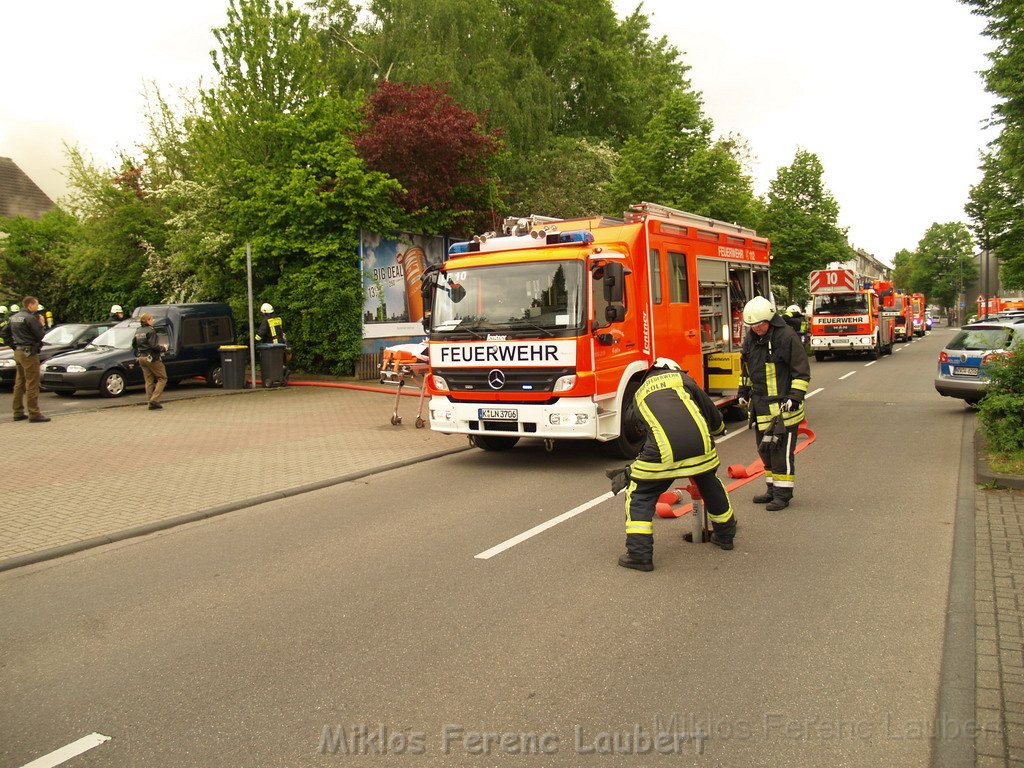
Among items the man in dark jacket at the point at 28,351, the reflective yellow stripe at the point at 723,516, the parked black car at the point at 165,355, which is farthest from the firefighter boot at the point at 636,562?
the parked black car at the point at 165,355

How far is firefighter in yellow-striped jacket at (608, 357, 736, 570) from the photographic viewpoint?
5828mm

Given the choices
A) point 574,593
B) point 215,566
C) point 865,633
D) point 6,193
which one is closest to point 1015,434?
point 865,633

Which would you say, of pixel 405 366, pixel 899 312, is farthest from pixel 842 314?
pixel 405 366

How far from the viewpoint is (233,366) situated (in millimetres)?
19188

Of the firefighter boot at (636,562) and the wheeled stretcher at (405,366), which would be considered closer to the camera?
the firefighter boot at (636,562)

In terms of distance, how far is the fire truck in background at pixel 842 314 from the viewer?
1204 inches

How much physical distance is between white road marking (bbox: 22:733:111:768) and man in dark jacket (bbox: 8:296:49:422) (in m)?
11.7

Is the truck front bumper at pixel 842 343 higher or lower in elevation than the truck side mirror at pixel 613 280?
lower

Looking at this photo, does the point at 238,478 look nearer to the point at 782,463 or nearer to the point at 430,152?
the point at 782,463

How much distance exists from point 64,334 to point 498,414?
16.5 metres

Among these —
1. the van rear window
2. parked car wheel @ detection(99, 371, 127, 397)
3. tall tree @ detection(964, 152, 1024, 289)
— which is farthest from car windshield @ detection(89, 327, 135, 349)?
tall tree @ detection(964, 152, 1024, 289)

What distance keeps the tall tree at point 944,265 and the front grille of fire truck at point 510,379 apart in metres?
110

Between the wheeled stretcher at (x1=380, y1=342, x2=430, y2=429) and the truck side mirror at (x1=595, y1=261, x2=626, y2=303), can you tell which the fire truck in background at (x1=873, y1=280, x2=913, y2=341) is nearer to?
the wheeled stretcher at (x1=380, y1=342, x2=430, y2=429)

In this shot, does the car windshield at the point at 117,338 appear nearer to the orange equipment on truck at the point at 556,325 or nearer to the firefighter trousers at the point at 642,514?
the orange equipment on truck at the point at 556,325
